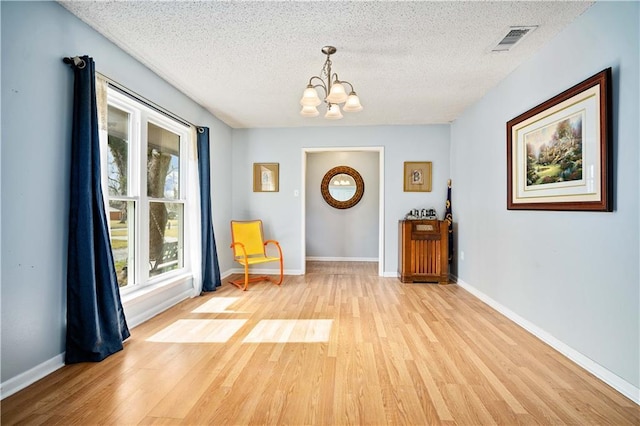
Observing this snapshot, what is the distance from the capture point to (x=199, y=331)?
272cm

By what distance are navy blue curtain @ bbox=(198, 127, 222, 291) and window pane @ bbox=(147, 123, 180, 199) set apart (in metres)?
0.27

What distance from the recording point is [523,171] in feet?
9.37

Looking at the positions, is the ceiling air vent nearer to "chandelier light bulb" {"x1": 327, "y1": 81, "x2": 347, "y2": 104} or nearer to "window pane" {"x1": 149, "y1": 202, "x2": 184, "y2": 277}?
"chandelier light bulb" {"x1": 327, "y1": 81, "x2": 347, "y2": 104}

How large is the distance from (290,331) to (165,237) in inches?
73.8

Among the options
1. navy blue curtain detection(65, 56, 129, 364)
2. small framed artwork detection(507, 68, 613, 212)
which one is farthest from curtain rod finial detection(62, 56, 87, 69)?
small framed artwork detection(507, 68, 613, 212)

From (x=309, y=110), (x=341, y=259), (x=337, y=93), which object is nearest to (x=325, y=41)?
(x=337, y=93)

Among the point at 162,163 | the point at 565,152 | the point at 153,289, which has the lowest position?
the point at 153,289

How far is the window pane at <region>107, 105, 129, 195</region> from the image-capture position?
8.95 feet

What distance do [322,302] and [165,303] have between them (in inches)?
66.5

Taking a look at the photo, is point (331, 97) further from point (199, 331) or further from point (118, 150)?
point (199, 331)

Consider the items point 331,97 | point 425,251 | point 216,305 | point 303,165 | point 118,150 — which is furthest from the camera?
point 303,165

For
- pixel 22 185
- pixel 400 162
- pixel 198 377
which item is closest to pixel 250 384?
pixel 198 377

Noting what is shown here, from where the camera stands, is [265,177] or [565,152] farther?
[265,177]

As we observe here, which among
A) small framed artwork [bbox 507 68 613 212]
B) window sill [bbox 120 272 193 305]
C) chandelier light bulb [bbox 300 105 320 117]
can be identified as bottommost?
window sill [bbox 120 272 193 305]
